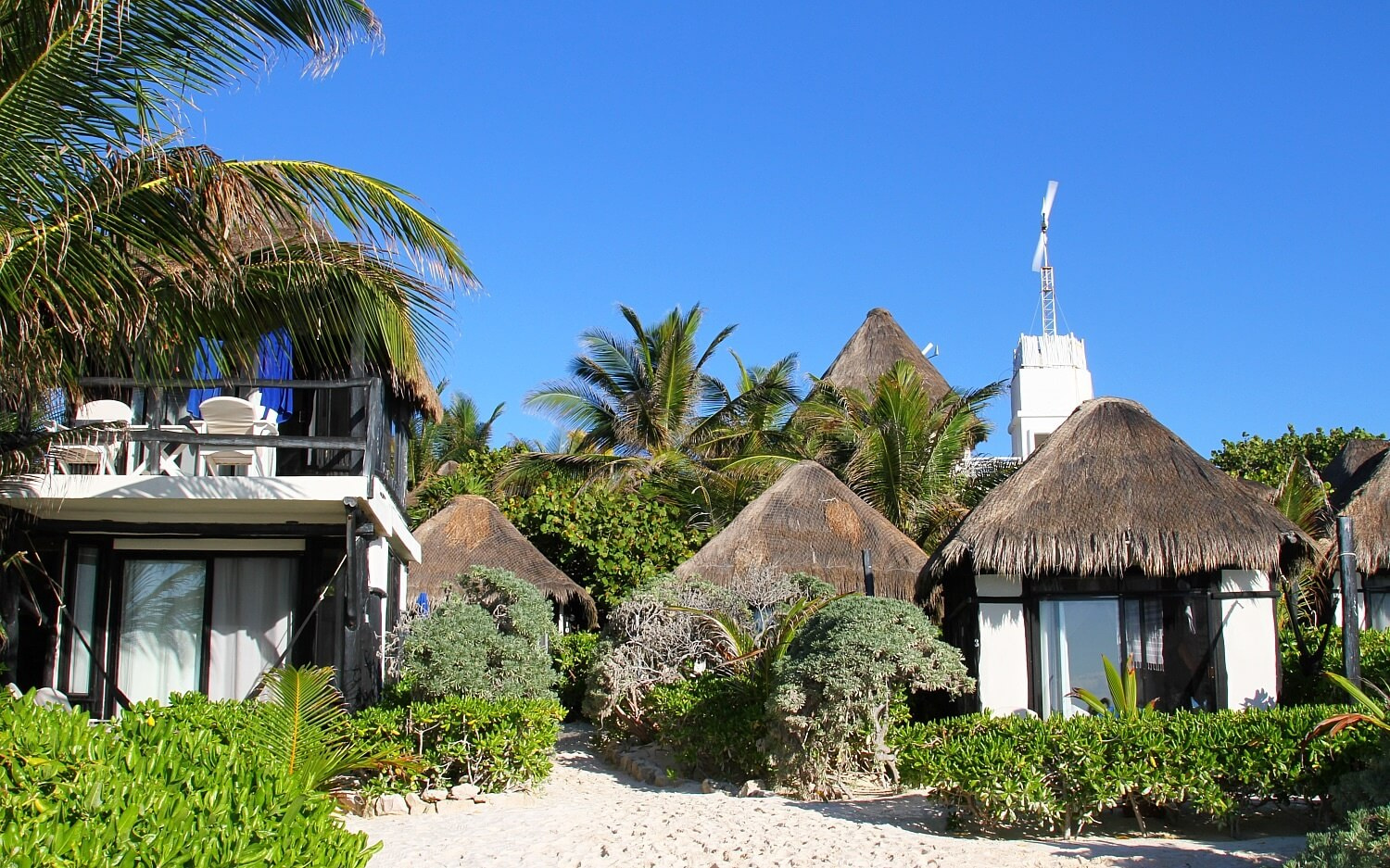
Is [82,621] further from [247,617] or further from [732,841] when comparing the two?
[732,841]

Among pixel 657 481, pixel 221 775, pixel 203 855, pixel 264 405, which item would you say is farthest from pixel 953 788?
pixel 657 481

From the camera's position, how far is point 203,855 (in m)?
3.60

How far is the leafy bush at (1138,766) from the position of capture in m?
7.98

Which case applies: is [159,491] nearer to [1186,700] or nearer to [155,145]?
[155,145]

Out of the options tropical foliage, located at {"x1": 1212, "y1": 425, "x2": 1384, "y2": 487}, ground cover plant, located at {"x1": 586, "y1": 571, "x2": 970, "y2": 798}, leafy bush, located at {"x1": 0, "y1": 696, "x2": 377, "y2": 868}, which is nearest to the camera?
leafy bush, located at {"x1": 0, "y1": 696, "x2": 377, "y2": 868}

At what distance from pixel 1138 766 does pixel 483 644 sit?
584 centimetres

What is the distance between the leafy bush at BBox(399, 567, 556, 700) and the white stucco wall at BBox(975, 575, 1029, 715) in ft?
14.9

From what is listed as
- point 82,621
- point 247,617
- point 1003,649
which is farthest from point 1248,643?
point 82,621

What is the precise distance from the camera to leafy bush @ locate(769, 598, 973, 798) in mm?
9633

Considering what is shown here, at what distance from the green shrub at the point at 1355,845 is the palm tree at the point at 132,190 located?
546cm

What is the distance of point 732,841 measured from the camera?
8.14m

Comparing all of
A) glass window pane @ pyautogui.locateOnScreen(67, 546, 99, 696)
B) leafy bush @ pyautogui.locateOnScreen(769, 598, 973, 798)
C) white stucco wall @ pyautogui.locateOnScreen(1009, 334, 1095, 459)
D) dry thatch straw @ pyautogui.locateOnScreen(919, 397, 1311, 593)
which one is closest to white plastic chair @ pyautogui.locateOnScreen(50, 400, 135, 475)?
glass window pane @ pyautogui.locateOnScreen(67, 546, 99, 696)

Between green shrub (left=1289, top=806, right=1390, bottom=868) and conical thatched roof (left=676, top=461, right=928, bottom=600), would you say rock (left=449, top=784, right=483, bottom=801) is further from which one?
green shrub (left=1289, top=806, right=1390, bottom=868)

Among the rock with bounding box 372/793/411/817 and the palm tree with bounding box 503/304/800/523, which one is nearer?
the rock with bounding box 372/793/411/817
